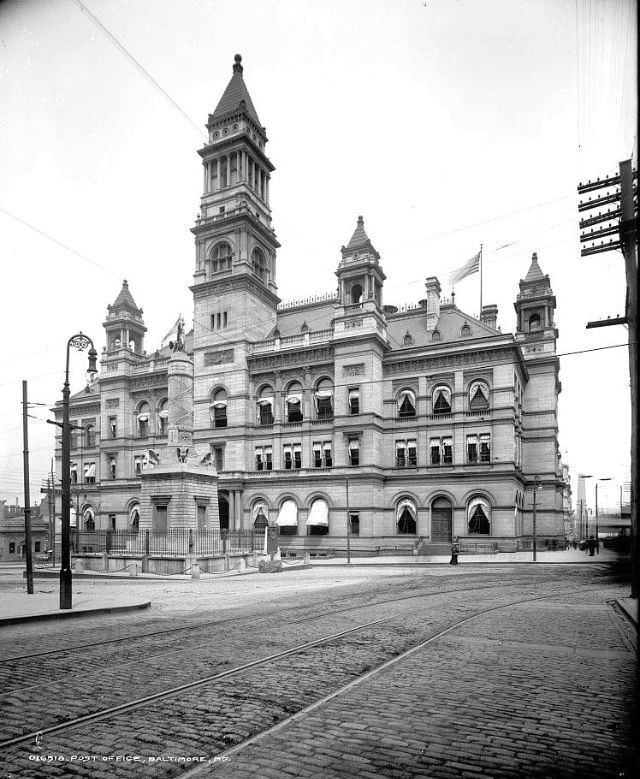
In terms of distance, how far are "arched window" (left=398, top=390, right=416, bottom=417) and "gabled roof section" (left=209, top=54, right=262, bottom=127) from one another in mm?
28332

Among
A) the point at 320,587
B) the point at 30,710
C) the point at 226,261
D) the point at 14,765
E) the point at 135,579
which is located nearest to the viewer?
the point at 14,765

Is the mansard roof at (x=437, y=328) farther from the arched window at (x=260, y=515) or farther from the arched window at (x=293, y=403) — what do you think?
the arched window at (x=260, y=515)

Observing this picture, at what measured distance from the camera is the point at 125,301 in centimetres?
6062

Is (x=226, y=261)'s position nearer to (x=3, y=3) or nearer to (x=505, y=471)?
(x=505, y=471)

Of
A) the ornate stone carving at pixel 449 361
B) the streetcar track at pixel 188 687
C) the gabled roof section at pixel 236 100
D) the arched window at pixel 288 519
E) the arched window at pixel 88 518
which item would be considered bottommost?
the arched window at pixel 88 518

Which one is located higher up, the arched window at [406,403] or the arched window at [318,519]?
the arched window at [406,403]

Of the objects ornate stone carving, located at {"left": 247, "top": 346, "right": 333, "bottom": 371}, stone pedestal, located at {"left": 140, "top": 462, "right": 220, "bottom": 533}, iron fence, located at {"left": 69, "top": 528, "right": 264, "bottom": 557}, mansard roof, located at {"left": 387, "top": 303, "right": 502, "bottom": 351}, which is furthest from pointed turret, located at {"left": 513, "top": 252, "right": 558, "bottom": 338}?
iron fence, located at {"left": 69, "top": 528, "right": 264, "bottom": 557}

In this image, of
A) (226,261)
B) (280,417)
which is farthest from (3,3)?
(226,261)

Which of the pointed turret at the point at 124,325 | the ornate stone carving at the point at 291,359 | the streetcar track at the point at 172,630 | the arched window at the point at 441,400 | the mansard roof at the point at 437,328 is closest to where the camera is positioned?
the streetcar track at the point at 172,630

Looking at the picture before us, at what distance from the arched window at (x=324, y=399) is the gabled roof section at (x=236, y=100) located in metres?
25.1

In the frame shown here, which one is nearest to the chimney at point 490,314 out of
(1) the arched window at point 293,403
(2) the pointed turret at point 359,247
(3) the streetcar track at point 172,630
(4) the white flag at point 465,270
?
(4) the white flag at point 465,270

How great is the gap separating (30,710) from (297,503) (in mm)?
39635

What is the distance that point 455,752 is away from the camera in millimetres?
5348

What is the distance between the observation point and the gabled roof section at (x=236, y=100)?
53188 mm
